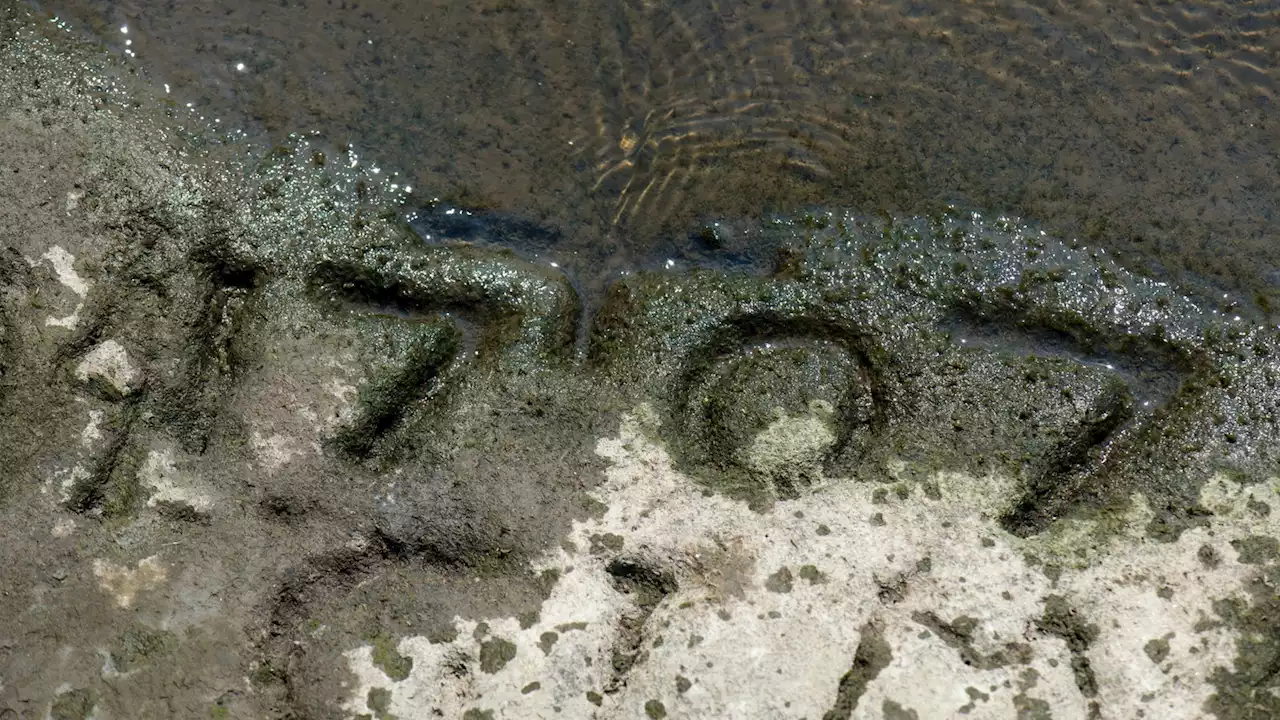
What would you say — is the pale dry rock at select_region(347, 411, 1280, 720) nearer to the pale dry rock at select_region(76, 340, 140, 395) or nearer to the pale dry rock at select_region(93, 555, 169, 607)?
the pale dry rock at select_region(93, 555, 169, 607)

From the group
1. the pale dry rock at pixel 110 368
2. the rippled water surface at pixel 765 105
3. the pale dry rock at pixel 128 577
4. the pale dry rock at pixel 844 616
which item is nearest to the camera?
the pale dry rock at pixel 844 616

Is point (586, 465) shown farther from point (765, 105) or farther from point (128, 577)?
point (765, 105)

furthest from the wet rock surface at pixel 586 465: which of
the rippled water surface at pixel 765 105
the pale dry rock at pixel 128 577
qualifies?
the rippled water surface at pixel 765 105

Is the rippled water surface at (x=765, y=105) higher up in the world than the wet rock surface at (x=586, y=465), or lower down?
higher up

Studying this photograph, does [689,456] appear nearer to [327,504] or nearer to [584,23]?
→ [327,504]

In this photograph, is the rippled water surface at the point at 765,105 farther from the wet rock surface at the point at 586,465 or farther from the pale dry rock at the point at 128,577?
the pale dry rock at the point at 128,577

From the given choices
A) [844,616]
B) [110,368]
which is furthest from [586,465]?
[110,368]
